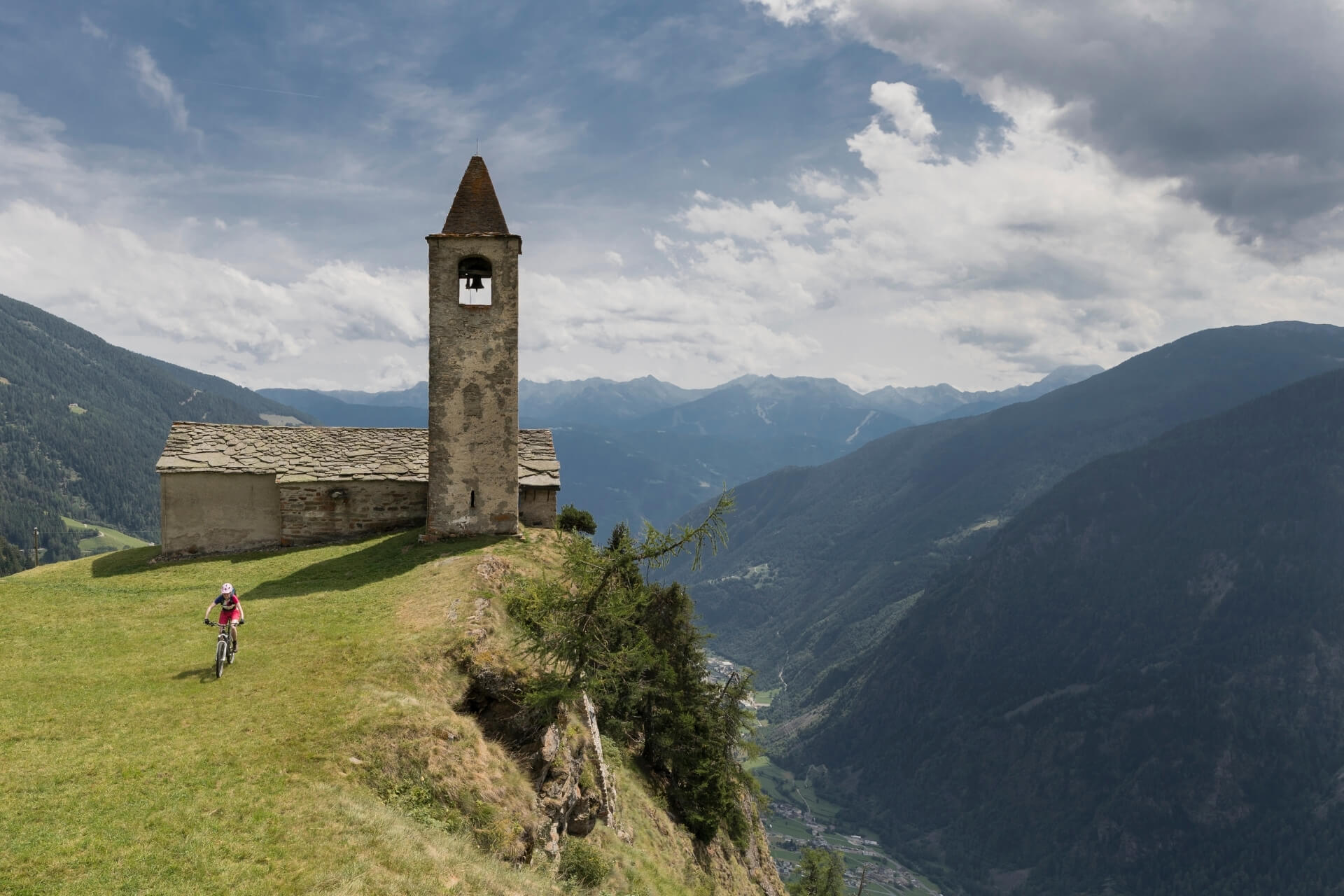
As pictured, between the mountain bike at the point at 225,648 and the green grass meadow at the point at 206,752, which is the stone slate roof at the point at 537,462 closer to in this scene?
the green grass meadow at the point at 206,752

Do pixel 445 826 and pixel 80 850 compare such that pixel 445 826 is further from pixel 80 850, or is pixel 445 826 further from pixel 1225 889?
pixel 1225 889

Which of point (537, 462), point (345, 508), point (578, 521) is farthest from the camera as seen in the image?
point (578, 521)

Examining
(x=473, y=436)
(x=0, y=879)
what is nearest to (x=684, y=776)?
(x=473, y=436)

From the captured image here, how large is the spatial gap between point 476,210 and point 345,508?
16509 mm

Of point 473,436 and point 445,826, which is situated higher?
point 473,436

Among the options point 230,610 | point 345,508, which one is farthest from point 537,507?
point 230,610

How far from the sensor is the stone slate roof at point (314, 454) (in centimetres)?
3762

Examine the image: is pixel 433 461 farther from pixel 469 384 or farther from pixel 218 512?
pixel 218 512

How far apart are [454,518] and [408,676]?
14305 mm

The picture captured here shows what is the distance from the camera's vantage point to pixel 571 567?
22.5 m

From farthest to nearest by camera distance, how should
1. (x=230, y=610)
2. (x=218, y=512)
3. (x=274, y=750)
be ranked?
(x=218, y=512)
(x=230, y=610)
(x=274, y=750)

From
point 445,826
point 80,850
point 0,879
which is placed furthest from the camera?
point 445,826

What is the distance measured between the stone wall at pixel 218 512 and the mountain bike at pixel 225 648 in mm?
17711

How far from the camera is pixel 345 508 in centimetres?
3797
